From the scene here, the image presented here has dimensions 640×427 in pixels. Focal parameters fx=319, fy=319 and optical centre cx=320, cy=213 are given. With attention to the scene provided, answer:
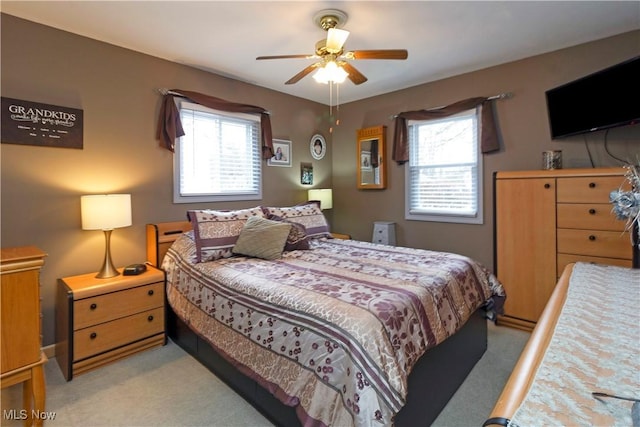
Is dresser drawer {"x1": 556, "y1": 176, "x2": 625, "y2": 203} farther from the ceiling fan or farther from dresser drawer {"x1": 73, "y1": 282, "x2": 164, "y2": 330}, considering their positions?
dresser drawer {"x1": 73, "y1": 282, "x2": 164, "y2": 330}

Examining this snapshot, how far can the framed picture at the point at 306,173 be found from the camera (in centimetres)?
455

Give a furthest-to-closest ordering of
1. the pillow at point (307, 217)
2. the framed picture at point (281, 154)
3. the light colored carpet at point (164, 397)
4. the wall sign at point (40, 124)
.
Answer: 1. the framed picture at point (281, 154)
2. the pillow at point (307, 217)
3. the wall sign at point (40, 124)
4. the light colored carpet at point (164, 397)

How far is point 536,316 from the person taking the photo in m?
2.92

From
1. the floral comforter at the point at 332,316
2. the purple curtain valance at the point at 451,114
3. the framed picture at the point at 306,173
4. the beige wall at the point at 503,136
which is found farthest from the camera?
the framed picture at the point at 306,173

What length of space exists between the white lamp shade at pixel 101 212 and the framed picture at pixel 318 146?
275 cm

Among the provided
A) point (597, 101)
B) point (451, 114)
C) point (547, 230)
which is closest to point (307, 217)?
point (451, 114)

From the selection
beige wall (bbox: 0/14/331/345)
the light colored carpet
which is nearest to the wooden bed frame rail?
the light colored carpet

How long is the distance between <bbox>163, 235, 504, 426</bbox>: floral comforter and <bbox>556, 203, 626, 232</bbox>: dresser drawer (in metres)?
0.92

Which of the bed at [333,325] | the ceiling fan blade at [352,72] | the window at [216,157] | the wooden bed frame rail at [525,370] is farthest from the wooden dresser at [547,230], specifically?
the window at [216,157]

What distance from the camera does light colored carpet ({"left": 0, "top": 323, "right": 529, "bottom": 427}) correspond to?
6.08ft

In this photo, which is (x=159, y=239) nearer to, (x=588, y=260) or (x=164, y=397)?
(x=164, y=397)

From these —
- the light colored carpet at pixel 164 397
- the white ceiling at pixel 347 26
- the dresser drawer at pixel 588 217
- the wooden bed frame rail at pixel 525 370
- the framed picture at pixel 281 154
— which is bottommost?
the light colored carpet at pixel 164 397

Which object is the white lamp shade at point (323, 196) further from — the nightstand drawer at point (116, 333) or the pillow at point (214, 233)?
the nightstand drawer at point (116, 333)

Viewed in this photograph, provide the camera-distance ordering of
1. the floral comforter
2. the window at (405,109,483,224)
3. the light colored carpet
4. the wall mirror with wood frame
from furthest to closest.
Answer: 1. the wall mirror with wood frame
2. the window at (405,109,483,224)
3. the light colored carpet
4. the floral comforter
